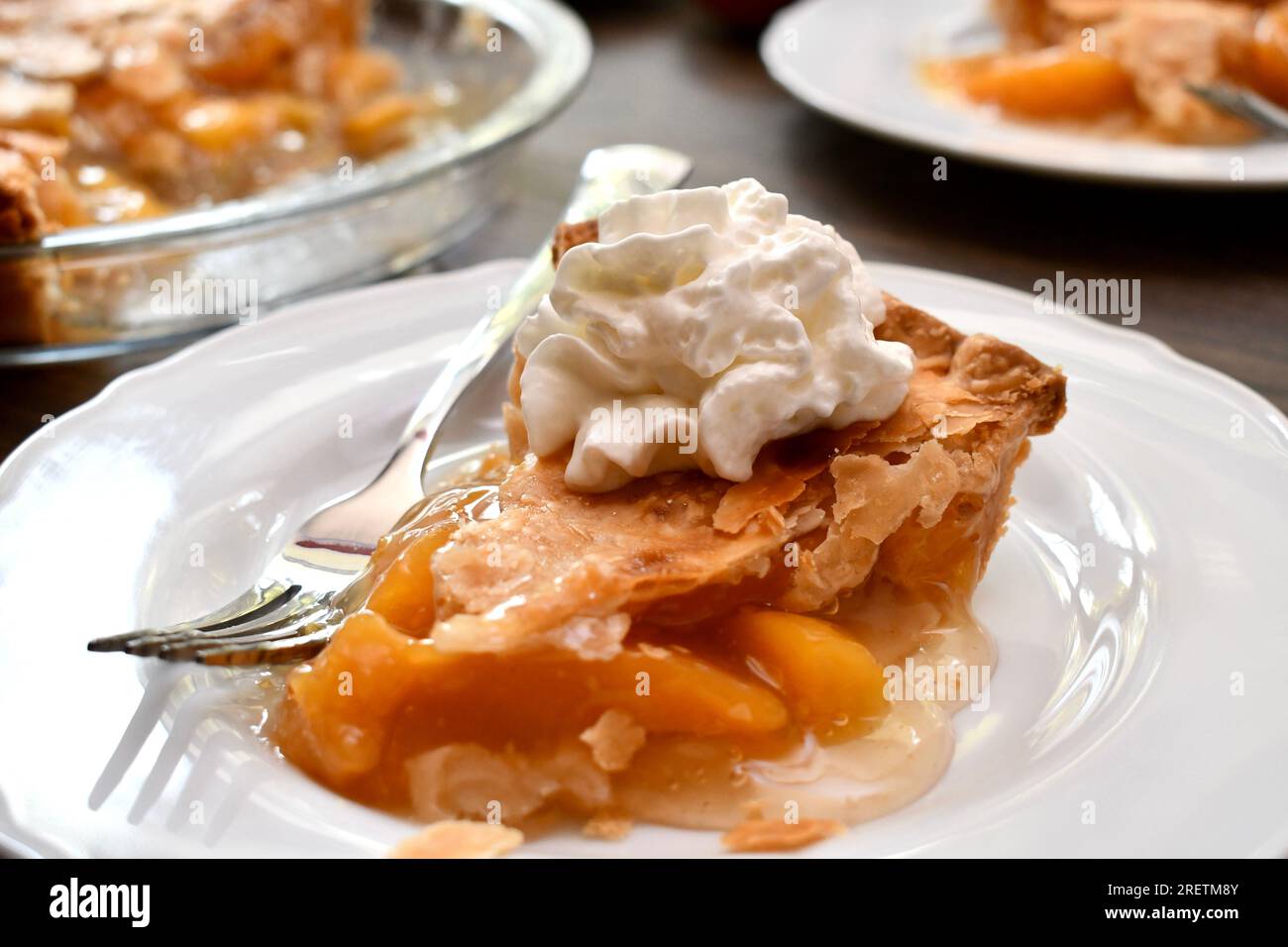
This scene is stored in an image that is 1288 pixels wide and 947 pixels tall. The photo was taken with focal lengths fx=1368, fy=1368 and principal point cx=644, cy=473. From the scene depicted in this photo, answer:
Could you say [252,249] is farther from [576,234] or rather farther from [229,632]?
[229,632]

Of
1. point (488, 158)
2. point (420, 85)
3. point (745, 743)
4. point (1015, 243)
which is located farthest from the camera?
point (420, 85)

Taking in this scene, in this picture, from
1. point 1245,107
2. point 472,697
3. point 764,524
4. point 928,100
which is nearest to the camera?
point 472,697

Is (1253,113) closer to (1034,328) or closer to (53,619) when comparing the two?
(1034,328)

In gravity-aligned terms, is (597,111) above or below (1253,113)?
below

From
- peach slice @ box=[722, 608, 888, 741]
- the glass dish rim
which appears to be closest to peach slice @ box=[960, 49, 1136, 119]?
the glass dish rim

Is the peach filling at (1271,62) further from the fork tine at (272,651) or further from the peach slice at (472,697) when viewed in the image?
the fork tine at (272,651)

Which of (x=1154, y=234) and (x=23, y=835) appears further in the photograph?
(x=1154, y=234)

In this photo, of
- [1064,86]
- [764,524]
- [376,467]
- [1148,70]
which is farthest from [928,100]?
[764,524]

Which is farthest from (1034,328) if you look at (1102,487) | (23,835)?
(23,835)
